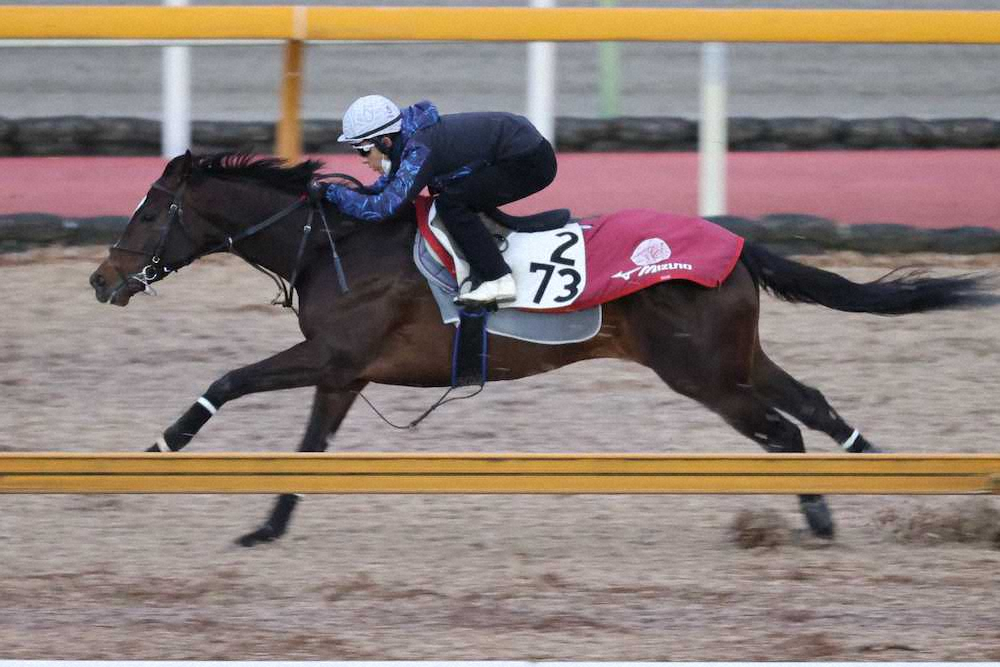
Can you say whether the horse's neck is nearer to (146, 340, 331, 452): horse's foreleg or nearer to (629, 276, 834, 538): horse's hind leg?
(146, 340, 331, 452): horse's foreleg

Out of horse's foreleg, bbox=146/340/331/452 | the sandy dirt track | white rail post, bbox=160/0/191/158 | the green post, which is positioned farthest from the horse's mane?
the green post

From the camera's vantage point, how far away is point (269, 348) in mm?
8828

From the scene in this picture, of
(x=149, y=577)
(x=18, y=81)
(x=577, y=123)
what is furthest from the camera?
(x=18, y=81)

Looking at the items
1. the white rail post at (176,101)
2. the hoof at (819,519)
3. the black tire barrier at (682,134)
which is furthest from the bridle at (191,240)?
the black tire barrier at (682,134)

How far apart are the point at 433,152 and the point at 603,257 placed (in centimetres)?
79

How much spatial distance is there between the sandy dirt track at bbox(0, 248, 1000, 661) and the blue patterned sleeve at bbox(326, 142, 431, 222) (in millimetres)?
1298

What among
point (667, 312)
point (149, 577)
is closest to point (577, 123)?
point (667, 312)

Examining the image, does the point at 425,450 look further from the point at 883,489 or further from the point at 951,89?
the point at 951,89

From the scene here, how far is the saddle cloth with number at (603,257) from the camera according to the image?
626 centimetres

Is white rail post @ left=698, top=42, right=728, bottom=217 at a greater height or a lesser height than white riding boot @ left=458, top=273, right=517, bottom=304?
greater

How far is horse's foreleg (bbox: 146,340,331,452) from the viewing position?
6176mm

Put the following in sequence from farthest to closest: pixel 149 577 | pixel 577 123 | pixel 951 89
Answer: pixel 951 89 < pixel 577 123 < pixel 149 577

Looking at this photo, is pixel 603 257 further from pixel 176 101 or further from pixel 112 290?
pixel 176 101

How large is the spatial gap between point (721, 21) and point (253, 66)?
24.7 feet
